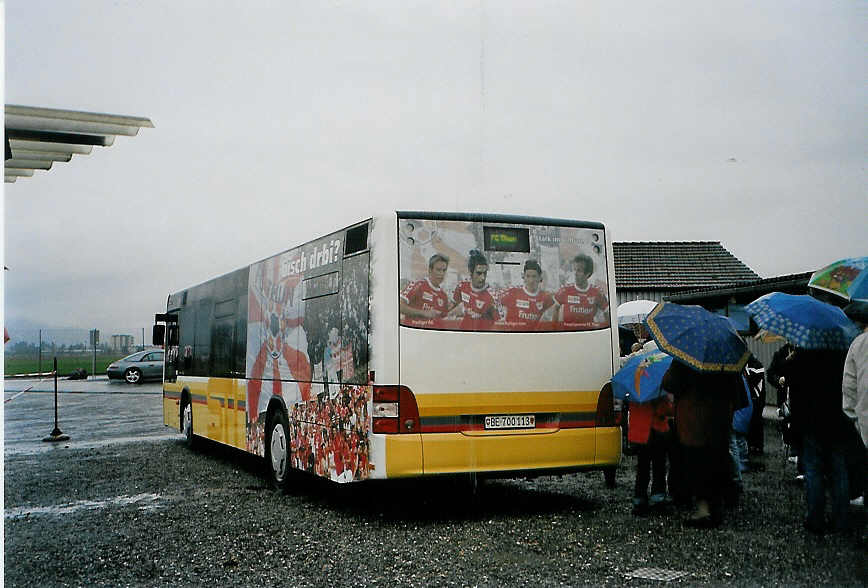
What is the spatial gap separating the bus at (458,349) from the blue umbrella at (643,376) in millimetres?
313

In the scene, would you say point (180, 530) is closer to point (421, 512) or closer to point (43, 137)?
point (421, 512)

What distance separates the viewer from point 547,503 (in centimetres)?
899

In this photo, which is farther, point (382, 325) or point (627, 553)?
point (382, 325)

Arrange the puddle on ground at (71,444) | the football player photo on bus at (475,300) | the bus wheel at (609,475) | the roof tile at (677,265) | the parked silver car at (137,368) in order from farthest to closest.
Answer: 1. the parked silver car at (137,368)
2. the roof tile at (677,265)
3. the puddle on ground at (71,444)
4. the bus wheel at (609,475)
5. the football player photo on bus at (475,300)

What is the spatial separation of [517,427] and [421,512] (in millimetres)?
1358

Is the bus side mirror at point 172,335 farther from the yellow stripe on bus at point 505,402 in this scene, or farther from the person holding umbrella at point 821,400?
the person holding umbrella at point 821,400

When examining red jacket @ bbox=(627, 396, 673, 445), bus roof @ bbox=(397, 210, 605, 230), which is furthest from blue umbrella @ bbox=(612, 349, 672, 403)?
bus roof @ bbox=(397, 210, 605, 230)

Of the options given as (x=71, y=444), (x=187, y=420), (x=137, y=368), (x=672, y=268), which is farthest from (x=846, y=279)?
(x=137, y=368)

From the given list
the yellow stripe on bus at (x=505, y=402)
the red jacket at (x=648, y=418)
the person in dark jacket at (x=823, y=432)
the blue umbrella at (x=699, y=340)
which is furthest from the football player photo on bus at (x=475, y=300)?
the person in dark jacket at (x=823, y=432)

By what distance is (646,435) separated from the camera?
8.09m

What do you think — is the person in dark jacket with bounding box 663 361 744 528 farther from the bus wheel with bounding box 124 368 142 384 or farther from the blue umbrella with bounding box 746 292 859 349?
the bus wheel with bounding box 124 368 142 384

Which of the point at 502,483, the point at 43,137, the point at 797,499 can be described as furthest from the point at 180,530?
the point at 797,499

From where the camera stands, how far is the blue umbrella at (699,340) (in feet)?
23.8

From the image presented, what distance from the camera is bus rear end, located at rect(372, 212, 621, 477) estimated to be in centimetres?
769
